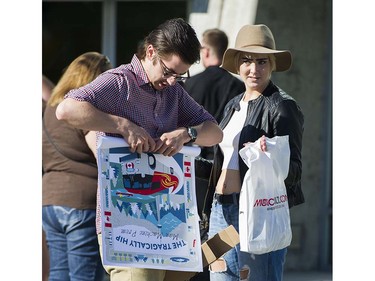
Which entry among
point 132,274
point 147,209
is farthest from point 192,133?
point 132,274

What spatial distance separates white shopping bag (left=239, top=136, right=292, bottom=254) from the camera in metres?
4.62

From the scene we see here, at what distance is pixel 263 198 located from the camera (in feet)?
15.3

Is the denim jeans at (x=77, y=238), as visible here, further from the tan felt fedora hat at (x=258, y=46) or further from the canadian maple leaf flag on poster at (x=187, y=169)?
the canadian maple leaf flag on poster at (x=187, y=169)

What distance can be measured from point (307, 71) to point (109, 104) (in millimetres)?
4685

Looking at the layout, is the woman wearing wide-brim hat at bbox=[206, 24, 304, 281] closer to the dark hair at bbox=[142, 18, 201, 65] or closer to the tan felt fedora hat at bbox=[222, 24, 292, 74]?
the tan felt fedora hat at bbox=[222, 24, 292, 74]

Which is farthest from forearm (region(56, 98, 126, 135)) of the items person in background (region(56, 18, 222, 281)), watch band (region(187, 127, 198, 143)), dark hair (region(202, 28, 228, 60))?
dark hair (region(202, 28, 228, 60))

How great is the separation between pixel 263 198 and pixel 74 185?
151 cm

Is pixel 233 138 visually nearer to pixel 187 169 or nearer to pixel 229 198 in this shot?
pixel 229 198

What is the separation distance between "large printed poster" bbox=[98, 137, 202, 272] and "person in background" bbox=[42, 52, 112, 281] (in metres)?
1.45

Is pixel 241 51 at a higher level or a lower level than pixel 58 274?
higher

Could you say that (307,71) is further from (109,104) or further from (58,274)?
(109,104)

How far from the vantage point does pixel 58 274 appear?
19.5 ft

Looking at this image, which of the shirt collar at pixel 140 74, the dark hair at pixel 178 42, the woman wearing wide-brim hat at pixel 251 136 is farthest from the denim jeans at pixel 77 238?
the dark hair at pixel 178 42
